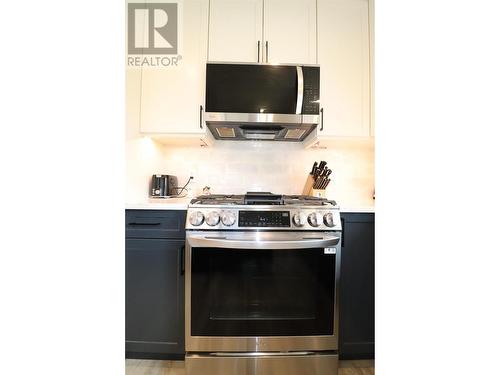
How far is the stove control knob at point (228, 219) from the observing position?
4.29ft

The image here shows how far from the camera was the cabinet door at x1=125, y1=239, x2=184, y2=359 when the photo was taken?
1.35m

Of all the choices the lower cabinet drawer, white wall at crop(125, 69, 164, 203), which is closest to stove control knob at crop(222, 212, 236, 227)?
Result: the lower cabinet drawer

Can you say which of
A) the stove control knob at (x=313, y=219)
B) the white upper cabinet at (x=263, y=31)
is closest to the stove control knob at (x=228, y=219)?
the stove control knob at (x=313, y=219)

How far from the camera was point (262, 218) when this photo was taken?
1.32 metres

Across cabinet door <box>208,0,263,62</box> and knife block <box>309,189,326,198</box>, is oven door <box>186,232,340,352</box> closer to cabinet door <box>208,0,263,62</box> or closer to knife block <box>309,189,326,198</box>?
knife block <box>309,189,326,198</box>

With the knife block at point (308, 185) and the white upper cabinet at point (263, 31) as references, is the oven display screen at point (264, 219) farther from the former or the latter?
the white upper cabinet at point (263, 31)

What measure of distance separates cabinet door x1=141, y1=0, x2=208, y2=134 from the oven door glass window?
880 mm

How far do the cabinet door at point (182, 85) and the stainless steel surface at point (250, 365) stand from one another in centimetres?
132

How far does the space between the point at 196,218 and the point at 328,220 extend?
2.31 feet

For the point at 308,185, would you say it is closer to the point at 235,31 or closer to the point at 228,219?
the point at 228,219

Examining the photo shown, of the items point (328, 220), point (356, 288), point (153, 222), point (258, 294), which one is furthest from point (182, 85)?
point (356, 288)
